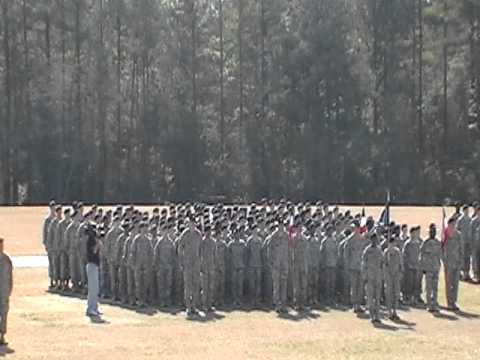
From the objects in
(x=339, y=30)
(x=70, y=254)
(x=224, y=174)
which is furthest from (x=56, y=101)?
(x=70, y=254)

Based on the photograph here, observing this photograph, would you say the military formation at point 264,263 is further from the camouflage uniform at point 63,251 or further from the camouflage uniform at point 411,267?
the camouflage uniform at point 63,251

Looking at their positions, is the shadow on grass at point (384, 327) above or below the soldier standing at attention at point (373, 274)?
below

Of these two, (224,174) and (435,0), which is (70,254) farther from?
(435,0)

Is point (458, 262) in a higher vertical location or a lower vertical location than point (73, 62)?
lower

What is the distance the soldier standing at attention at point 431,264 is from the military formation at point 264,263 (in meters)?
0.02

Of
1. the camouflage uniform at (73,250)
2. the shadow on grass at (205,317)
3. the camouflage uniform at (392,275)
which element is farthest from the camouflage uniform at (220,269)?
the camouflage uniform at (73,250)

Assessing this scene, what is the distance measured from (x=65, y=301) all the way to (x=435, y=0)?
4372 cm

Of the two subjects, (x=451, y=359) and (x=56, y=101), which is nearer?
(x=451, y=359)

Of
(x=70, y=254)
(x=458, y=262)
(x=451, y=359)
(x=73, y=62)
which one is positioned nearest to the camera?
(x=451, y=359)

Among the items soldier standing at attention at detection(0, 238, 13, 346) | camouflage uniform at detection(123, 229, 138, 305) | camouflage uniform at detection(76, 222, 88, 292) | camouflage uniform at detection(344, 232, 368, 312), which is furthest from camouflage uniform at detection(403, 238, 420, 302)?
soldier standing at attention at detection(0, 238, 13, 346)

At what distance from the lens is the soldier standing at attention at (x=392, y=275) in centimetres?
2119

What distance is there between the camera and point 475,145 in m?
59.4

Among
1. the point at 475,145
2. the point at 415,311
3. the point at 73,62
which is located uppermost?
the point at 73,62

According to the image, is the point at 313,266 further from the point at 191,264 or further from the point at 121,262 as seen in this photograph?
the point at 121,262
